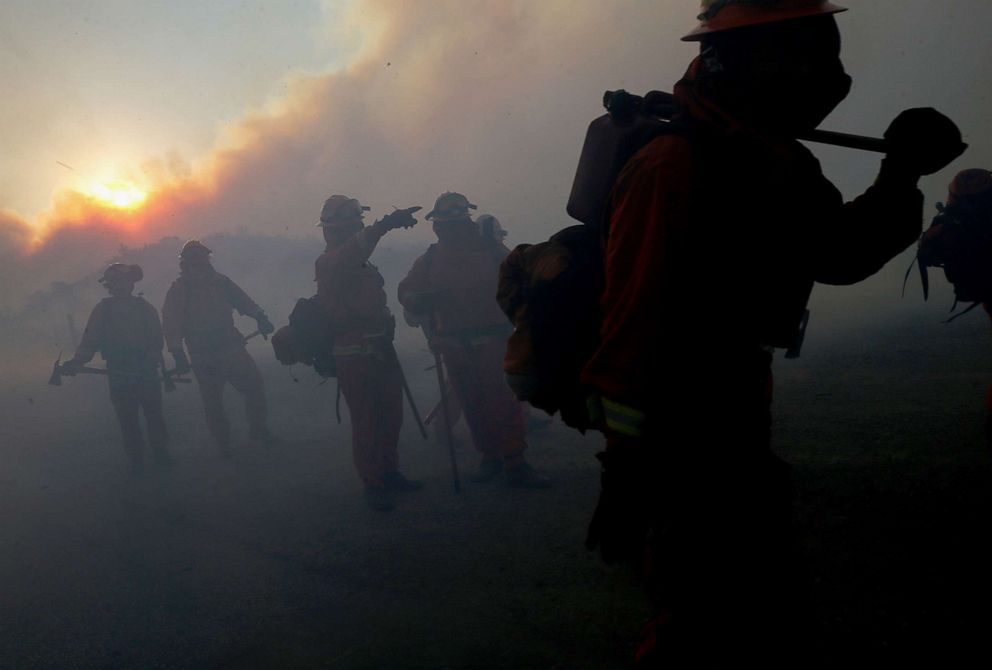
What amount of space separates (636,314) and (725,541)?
0.59 m

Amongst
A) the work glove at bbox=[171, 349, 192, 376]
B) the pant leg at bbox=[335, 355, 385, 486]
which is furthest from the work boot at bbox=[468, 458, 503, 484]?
the work glove at bbox=[171, 349, 192, 376]

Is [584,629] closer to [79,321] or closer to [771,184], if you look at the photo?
[771,184]

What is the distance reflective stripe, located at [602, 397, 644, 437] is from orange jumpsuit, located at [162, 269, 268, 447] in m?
9.46

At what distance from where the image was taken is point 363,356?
6.63m

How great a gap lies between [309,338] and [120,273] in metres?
5.31

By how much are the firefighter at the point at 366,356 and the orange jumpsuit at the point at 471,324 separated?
18.1 inches

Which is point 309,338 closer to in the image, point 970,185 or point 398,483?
point 398,483

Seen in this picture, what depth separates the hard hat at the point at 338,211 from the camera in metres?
7.10

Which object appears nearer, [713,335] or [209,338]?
[713,335]

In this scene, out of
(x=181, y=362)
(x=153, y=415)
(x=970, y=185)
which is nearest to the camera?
(x=970, y=185)

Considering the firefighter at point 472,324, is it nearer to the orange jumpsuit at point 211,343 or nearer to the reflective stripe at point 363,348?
the reflective stripe at point 363,348

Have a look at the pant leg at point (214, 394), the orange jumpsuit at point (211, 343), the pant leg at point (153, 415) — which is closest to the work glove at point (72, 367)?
the pant leg at point (153, 415)

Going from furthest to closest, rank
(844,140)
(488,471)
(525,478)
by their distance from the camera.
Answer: (488,471)
(525,478)
(844,140)

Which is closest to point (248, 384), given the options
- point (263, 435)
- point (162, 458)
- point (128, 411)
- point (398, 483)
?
point (263, 435)
